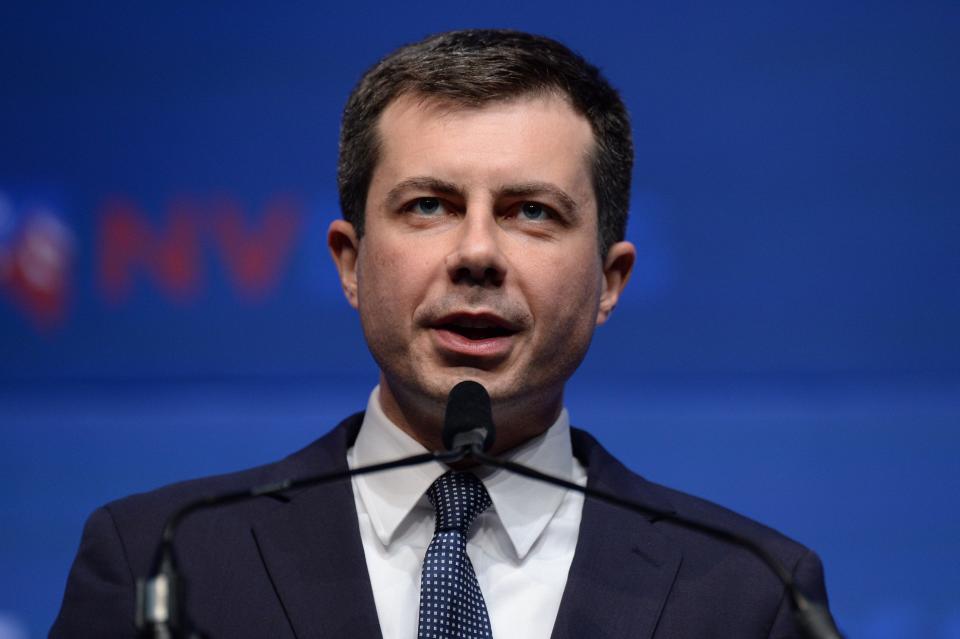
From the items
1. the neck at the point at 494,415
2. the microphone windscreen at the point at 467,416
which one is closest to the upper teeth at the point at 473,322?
the neck at the point at 494,415

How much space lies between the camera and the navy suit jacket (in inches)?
67.2

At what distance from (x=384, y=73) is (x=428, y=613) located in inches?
33.0

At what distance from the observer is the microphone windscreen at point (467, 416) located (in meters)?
1.46

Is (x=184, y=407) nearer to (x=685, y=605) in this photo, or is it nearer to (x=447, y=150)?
(x=447, y=150)

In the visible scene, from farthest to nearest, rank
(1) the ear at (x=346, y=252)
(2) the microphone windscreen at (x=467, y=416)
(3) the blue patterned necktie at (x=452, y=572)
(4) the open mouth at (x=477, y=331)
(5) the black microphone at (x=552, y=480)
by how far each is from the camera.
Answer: (1) the ear at (x=346, y=252) < (4) the open mouth at (x=477, y=331) < (3) the blue patterned necktie at (x=452, y=572) < (2) the microphone windscreen at (x=467, y=416) < (5) the black microphone at (x=552, y=480)

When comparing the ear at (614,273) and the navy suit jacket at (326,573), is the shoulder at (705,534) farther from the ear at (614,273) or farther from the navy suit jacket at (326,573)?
the ear at (614,273)

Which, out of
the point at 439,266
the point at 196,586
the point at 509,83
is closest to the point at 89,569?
the point at 196,586

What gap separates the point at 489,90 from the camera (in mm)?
1879

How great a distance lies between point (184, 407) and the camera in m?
2.64

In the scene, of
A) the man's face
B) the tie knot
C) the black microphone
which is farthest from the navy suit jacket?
the black microphone

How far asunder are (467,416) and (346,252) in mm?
630

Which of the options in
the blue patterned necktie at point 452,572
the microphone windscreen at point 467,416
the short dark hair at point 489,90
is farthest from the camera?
the short dark hair at point 489,90

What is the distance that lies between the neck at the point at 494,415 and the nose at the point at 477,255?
0.59 ft

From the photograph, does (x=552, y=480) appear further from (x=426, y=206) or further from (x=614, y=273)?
(x=614, y=273)
